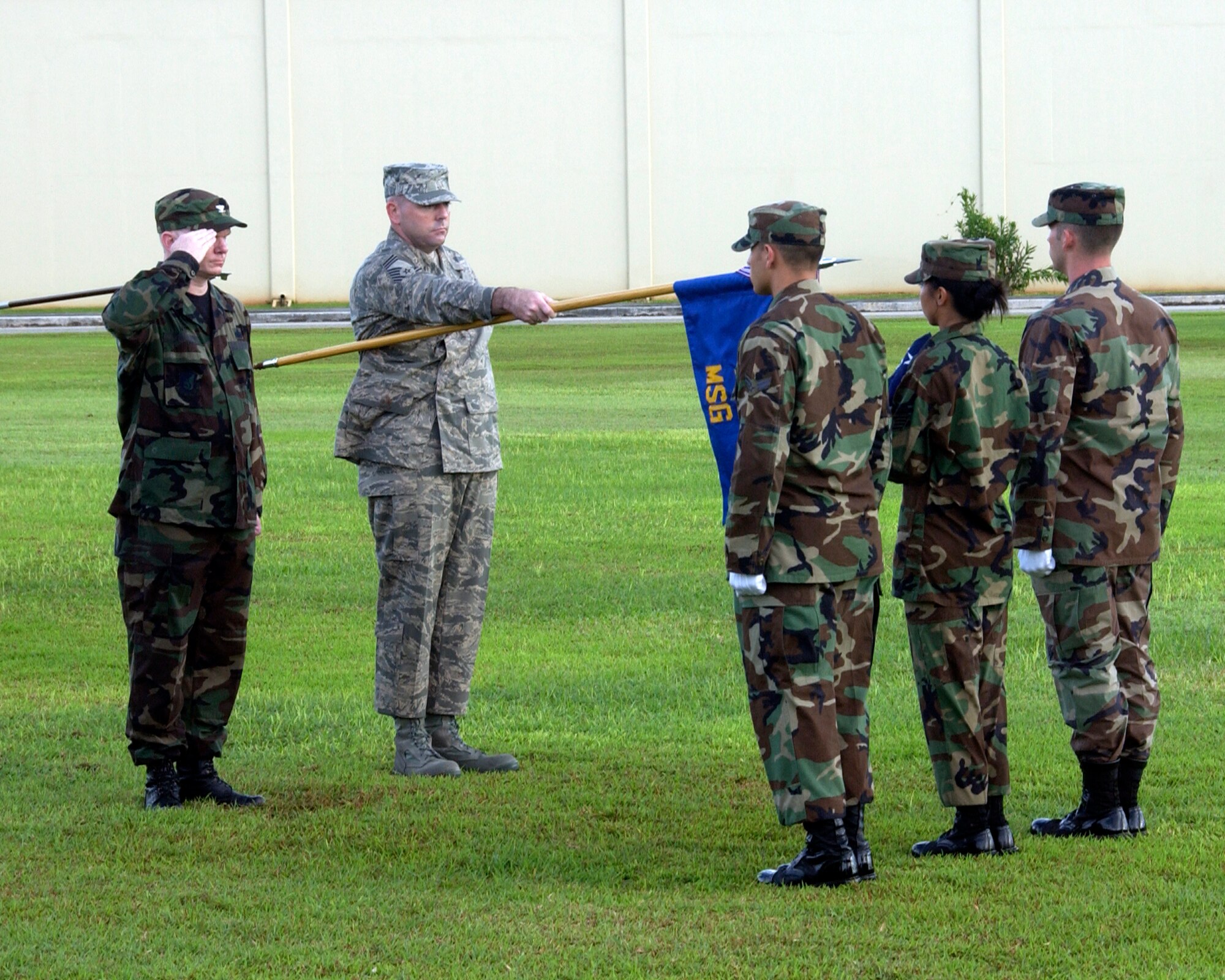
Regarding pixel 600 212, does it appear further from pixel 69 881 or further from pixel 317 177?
pixel 69 881

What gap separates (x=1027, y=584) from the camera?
32.6 feet

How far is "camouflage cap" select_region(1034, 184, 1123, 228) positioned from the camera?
207 inches

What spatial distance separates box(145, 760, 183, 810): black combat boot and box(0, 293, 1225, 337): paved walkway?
30.8 meters

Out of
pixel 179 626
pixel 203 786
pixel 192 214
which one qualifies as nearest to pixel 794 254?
pixel 192 214

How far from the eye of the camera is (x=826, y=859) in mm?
4727

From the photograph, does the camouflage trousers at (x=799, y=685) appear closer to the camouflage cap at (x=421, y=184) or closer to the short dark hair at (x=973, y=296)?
the short dark hair at (x=973, y=296)

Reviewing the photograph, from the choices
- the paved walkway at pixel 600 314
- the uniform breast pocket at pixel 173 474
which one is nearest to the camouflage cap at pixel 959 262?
the uniform breast pocket at pixel 173 474

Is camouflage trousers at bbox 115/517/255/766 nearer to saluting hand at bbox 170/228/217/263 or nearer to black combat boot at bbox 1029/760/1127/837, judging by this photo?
saluting hand at bbox 170/228/217/263

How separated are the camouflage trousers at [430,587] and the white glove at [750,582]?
1735mm

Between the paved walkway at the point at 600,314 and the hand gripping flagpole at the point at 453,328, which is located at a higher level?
the paved walkway at the point at 600,314

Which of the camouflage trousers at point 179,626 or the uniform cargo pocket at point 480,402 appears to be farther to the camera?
the uniform cargo pocket at point 480,402

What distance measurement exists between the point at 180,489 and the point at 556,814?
1.64 metres

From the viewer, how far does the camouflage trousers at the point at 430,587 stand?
618 cm

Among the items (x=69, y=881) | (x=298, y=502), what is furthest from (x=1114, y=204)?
(x=298, y=502)
